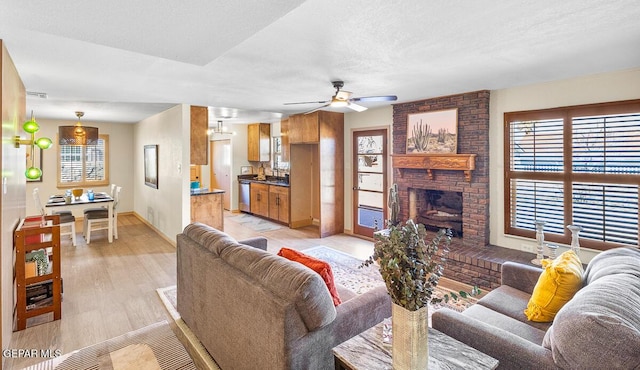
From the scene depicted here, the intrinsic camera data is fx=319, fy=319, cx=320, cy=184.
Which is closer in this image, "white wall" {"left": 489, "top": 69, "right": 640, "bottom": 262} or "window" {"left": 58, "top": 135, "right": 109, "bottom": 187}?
"white wall" {"left": 489, "top": 69, "right": 640, "bottom": 262}

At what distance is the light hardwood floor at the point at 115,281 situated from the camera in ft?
9.21

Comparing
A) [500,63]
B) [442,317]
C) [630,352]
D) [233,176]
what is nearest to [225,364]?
[442,317]

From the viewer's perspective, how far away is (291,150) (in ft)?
23.0

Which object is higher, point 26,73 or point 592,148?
point 26,73

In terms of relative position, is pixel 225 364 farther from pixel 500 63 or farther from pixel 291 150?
pixel 291 150

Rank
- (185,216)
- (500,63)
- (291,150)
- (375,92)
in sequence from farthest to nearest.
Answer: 1. (291,150)
2. (185,216)
3. (375,92)
4. (500,63)

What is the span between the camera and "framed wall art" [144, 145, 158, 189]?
20.8 feet

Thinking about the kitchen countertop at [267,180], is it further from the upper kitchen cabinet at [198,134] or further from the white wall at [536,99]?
the white wall at [536,99]

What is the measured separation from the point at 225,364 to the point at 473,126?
3991mm

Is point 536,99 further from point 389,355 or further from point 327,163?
point 389,355

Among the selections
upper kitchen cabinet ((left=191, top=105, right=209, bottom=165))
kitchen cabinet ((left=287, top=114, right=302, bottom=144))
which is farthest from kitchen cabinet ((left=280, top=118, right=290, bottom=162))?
upper kitchen cabinet ((left=191, top=105, right=209, bottom=165))

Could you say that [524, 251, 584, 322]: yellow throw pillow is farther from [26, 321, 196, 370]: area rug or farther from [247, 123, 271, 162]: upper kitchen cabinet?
[247, 123, 271, 162]: upper kitchen cabinet

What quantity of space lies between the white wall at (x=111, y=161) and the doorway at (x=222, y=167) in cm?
223

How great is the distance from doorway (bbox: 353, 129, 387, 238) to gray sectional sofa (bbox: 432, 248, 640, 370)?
3539 mm
